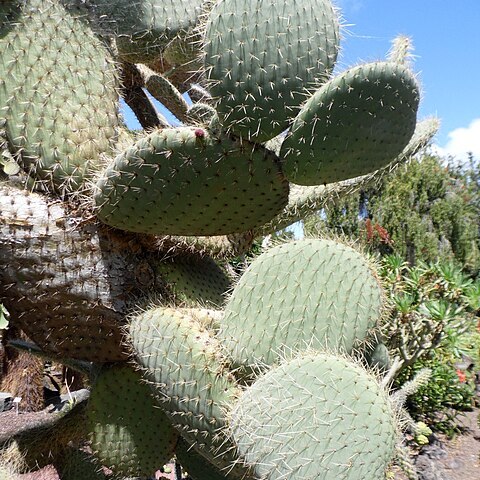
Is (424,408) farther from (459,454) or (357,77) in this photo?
(357,77)

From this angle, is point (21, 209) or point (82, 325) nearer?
point (21, 209)

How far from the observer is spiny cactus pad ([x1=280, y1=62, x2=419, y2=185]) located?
949mm

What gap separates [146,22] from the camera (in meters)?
1.59

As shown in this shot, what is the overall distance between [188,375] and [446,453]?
4907mm

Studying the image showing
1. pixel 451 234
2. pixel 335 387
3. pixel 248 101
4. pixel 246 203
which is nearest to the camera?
pixel 335 387

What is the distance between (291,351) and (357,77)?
0.52 m

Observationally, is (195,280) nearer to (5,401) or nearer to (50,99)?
(50,99)

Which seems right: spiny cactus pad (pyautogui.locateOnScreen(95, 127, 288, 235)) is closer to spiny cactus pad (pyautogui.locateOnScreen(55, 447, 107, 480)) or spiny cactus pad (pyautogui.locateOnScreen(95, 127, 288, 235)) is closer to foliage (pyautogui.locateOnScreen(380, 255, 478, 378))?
spiny cactus pad (pyautogui.locateOnScreen(55, 447, 107, 480))

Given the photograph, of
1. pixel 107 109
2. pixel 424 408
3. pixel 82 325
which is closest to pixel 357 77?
pixel 107 109

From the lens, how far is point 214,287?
1.52 meters

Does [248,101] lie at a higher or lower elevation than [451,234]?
lower

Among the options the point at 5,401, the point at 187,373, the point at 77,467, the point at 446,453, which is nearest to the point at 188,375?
the point at 187,373

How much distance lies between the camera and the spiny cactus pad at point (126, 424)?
4.60 feet

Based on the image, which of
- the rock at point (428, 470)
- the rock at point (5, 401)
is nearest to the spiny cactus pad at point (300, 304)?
the rock at point (428, 470)
